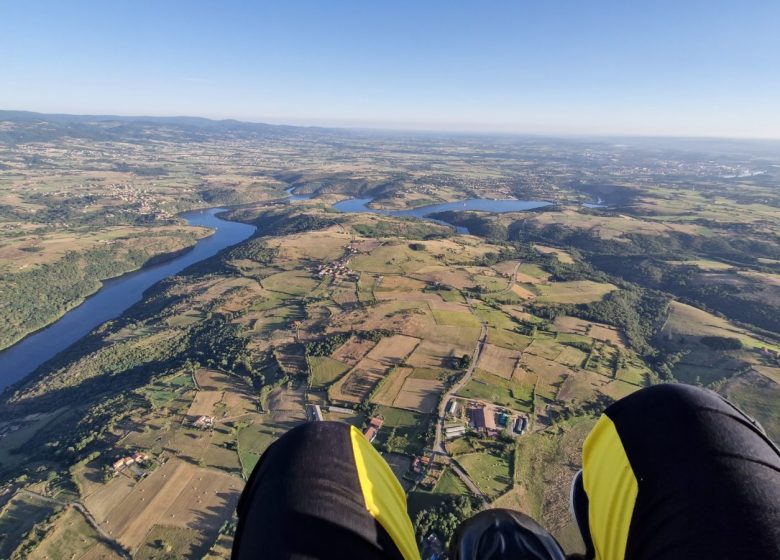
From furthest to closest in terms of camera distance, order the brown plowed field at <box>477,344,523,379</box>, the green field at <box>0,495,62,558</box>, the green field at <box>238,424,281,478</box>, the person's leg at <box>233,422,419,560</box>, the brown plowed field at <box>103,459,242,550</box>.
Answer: the brown plowed field at <box>477,344,523,379</box>
the green field at <box>238,424,281,478</box>
the brown plowed field at <box>103,459,242,550</box>
the green field at <box>0,495,62,558</box>
the person's leg at <box>233,422,419,560</box>

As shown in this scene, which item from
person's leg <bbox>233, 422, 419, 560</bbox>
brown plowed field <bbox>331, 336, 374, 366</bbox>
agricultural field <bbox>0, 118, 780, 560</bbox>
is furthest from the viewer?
brown plowed field <bbox>331, 336, 374, 366</bbox>

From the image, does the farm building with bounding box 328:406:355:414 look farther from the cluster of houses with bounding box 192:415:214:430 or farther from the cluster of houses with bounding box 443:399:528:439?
the cluster of houses with bounding box 192:415:214:430

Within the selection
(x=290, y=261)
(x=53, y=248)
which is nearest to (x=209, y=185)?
(x=53, y=248)

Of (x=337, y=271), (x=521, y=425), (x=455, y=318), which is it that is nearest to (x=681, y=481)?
(x=521, y=425)

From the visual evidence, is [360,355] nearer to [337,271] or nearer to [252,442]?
[252,442]

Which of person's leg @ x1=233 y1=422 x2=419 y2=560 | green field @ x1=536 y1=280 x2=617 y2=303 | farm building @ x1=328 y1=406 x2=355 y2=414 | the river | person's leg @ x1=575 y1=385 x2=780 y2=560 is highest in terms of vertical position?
person's leg @ x1=575 y1=385 x2=780 y2=560

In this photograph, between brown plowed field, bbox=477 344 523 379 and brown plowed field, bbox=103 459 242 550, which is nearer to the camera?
brown plowed field, bbox=103 459 242 550

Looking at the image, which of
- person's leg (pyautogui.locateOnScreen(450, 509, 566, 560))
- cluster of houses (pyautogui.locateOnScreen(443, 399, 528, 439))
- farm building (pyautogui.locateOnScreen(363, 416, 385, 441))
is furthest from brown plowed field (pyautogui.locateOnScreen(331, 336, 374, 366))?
person's leg (pyautogui.locateOnScreen(450, 509, 566, 560))
